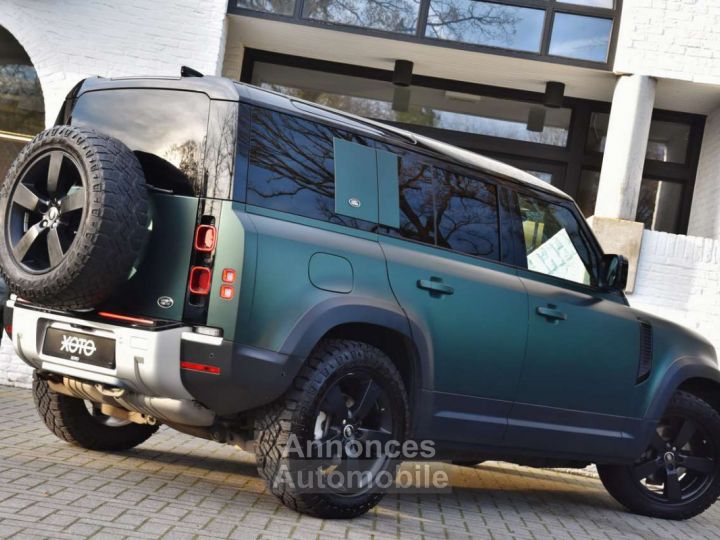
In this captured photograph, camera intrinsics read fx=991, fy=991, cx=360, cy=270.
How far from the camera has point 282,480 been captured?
14.8ft

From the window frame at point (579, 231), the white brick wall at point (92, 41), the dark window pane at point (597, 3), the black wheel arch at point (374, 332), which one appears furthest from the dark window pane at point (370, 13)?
the black wheel arch at point (374, 332)

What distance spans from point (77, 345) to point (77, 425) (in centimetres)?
137

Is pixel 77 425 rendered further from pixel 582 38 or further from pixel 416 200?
pixel 582 38

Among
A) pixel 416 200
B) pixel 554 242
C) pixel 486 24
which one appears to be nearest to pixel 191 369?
pixel 416 200

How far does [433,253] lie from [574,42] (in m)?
5.24

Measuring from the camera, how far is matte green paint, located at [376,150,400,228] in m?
5.00

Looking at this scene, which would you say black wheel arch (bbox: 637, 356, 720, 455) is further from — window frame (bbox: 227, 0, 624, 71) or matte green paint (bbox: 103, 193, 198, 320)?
window frame (bbox: 227, 0, 624, 71)

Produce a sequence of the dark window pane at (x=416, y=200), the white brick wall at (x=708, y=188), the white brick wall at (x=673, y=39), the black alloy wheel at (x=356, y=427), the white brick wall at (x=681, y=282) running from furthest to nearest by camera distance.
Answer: the white brick wall at (x=708, y=188), the white brick wall at (x=673, y=39), the white brick wall at (x=681, y=282), the dark window pane at (x=416, y=200), the black alloy wheel at (x=356, y=427)

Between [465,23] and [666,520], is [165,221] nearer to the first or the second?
[666,520]

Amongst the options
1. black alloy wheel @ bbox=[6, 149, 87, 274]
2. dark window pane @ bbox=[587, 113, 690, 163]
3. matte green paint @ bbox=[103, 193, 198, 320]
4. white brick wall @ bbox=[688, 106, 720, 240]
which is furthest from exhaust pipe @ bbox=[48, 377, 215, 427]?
dark window pane @ bbox=[587, 113, 690, 163]

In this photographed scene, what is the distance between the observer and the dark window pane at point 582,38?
379 inches

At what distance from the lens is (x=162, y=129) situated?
4625 mm

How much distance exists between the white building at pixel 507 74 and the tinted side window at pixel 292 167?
4.63m

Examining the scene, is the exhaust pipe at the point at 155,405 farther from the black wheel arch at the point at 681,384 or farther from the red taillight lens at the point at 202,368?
the black wheel arch at the point at 681,384
